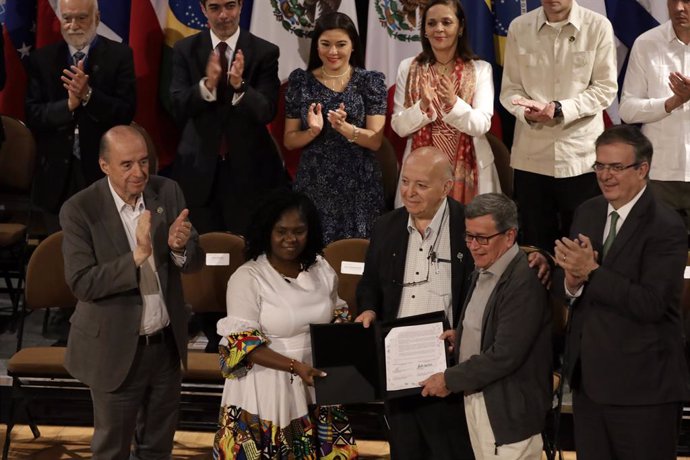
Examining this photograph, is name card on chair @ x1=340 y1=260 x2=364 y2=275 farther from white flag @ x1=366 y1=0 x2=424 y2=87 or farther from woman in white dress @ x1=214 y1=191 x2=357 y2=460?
white flag @ x1=366 y1=0 x2=424 y2=87

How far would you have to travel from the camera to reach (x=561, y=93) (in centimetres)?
589

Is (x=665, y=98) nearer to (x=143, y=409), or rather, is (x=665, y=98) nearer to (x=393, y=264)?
(x=393, y=264)

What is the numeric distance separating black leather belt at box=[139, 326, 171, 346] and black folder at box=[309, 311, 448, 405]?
0.87 meters

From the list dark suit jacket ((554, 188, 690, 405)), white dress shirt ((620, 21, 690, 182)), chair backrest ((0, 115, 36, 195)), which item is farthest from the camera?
chair backrest ((0, 115, 36, 195))

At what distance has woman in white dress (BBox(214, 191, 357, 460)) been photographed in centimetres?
424

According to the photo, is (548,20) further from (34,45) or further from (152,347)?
(34,45)

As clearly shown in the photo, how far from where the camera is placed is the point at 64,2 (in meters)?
6.27

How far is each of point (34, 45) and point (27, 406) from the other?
2.87 meters

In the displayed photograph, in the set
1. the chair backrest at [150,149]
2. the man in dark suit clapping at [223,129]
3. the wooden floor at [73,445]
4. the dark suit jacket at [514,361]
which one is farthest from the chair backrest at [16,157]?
the dark suit jacket at [514,361]

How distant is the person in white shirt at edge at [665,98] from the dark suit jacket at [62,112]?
3052 millimetres

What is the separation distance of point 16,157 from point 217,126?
166 centimetres

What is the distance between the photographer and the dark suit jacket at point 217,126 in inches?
245

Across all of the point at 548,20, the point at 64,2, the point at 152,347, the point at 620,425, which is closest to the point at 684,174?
the point at 548,20

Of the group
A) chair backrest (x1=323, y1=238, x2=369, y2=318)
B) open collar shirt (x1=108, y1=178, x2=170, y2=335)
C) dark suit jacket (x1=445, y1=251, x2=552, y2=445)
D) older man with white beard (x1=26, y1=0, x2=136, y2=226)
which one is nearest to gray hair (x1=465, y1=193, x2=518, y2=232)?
dark suit jacket (x1=445, y1=251, x2=552, y2=445)
